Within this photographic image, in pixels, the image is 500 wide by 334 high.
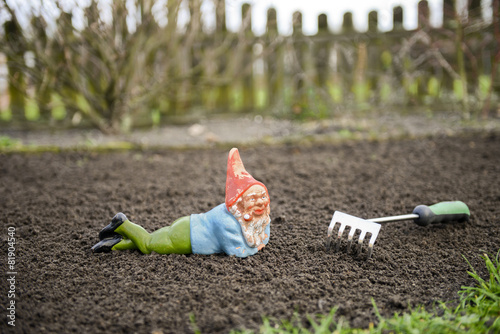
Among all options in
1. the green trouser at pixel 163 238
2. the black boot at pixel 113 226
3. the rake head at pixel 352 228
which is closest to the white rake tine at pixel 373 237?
the rake head at pixel 352 228

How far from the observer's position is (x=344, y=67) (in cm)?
592

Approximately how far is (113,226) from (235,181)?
2.08 feet

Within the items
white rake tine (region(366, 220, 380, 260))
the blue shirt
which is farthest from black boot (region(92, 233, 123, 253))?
white rake tine (region(366, 220, 380, 260))

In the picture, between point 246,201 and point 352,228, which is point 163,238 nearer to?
point 246,201

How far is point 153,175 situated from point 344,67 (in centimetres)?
376

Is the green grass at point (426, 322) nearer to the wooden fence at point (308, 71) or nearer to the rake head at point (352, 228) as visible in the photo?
the rake head at point (352, 228)

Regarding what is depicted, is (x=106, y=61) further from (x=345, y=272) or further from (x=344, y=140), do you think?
(x=345, y=272)

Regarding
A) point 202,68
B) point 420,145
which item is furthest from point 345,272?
point 202,68

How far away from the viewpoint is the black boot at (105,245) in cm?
194

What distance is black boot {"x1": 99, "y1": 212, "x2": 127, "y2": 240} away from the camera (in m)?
1.91

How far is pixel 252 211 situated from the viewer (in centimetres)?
183

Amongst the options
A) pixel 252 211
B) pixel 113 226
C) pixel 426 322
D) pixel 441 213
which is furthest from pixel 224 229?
pixel 441 213

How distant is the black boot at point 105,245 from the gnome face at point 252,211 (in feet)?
1.98

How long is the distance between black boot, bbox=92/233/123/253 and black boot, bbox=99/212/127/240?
0.02 m
